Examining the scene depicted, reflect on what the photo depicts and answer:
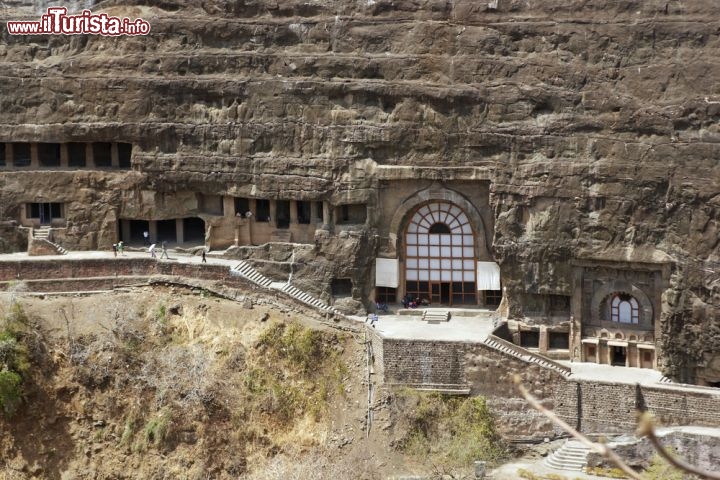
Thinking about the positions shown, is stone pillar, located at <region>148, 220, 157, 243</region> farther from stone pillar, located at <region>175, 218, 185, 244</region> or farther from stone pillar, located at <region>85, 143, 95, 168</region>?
stone pillar, located at <region>85, 143, 95, 168</region>

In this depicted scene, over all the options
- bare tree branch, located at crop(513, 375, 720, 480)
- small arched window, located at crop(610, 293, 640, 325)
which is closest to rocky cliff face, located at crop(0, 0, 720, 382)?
small arched window, located at crop(610, 293, 640, 325)

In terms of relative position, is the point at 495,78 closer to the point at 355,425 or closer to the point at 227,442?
the point at 355,425

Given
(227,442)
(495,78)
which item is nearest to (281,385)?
(227,442)

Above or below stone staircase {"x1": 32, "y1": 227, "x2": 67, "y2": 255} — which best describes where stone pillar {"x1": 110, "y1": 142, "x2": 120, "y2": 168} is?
above

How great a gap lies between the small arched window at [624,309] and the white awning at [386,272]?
30.2ft

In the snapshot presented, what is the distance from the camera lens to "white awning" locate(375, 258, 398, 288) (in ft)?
140

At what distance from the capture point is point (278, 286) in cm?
4212

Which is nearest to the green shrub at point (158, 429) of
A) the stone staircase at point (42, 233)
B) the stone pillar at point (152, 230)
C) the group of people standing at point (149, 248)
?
the group of people standing at point (149, 248)

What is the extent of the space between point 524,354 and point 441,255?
21.3ft

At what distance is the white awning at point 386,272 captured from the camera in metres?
42.5

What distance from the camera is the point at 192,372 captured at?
3784 cm

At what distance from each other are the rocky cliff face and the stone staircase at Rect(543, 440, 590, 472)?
17.6 feet

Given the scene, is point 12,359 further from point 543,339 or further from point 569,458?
point 543,339

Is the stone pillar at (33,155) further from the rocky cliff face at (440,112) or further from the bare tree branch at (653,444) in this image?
the bare tree branch at (653,444)
